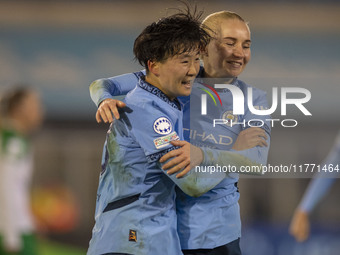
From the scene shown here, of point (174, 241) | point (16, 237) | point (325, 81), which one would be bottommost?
point (16, 237)

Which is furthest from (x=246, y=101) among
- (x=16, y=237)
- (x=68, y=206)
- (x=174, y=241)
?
(x=68, y=206)

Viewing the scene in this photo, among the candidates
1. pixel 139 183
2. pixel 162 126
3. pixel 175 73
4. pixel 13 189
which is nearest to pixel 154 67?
pixel 175 73

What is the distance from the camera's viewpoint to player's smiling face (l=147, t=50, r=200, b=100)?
8.38ft

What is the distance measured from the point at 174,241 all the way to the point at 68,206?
537 centimetres

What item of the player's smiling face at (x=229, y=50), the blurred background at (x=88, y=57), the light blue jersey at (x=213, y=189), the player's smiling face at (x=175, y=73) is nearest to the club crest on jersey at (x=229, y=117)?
the light blue jersey at (x=213, y=189)

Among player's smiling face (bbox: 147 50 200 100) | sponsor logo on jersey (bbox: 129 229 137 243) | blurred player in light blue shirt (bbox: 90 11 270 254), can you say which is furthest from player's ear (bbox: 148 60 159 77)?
sponsor logo on jersey (bbox: 129 229 137 243)

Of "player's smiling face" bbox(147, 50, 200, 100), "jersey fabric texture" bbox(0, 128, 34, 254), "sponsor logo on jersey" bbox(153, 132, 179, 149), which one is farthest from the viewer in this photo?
"jersey fabric texture" bbox(0, 128, 34, 254)

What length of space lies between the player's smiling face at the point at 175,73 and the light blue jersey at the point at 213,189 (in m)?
0.32

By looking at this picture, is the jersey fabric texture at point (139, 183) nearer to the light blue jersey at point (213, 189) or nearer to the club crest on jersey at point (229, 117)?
the light blue jersey at point (213, 189)

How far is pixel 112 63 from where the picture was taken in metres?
8.69

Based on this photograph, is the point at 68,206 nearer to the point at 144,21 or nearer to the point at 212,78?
the point at 144,21

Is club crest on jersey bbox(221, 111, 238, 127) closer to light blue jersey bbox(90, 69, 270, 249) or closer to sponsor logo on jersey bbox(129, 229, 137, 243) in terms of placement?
light blue jersey bbox(90, 69, 270, 249)

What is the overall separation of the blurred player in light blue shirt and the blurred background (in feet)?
14.1

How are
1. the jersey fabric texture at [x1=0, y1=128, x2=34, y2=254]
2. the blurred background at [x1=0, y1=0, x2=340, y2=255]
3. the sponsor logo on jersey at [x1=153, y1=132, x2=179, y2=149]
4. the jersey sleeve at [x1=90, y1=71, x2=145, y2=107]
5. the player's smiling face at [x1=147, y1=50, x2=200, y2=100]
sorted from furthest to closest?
the blurred background at [x1=0, y1=0, x2=340, y2=255] < the jersey fabric texture at [x1=0, y1=128, x2=34, y2=254] < the jersey sleeve at [x1=90, y1=71, x2=145, y2=107] < the player's smiling face at [x1=147, y1=50, x2=200, y2=100] < the sponsor logo on jersey at [x1=153, y1=132, x2=179, y2=149]
